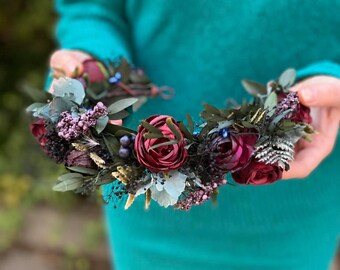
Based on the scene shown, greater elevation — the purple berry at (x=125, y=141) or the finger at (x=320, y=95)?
the finger at (x=320, y=95)

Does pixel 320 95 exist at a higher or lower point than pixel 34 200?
lower

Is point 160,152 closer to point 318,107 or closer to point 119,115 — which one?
point 119,115

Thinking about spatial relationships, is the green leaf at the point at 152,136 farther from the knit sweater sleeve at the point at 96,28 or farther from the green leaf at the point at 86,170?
the knit sweater sleeve at the point at 96,28

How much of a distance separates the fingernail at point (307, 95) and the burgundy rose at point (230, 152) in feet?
0.34

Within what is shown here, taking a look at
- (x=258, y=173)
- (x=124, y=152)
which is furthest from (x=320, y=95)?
(x=124, y=152)

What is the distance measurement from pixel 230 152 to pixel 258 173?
4 cm

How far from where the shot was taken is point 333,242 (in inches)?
37.6

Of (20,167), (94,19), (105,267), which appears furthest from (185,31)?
(20,167)

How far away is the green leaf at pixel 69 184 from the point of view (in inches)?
21.8

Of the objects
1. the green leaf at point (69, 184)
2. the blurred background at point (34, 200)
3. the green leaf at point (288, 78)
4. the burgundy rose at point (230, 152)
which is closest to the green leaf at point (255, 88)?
the green leaf at point (288, 78)

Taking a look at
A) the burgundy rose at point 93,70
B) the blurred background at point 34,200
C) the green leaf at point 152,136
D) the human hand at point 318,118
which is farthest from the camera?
the blurred background at point 34,200

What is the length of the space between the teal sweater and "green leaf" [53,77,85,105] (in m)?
0.17

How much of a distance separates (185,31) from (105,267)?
3.36 feet

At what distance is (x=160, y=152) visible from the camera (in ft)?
1.71
